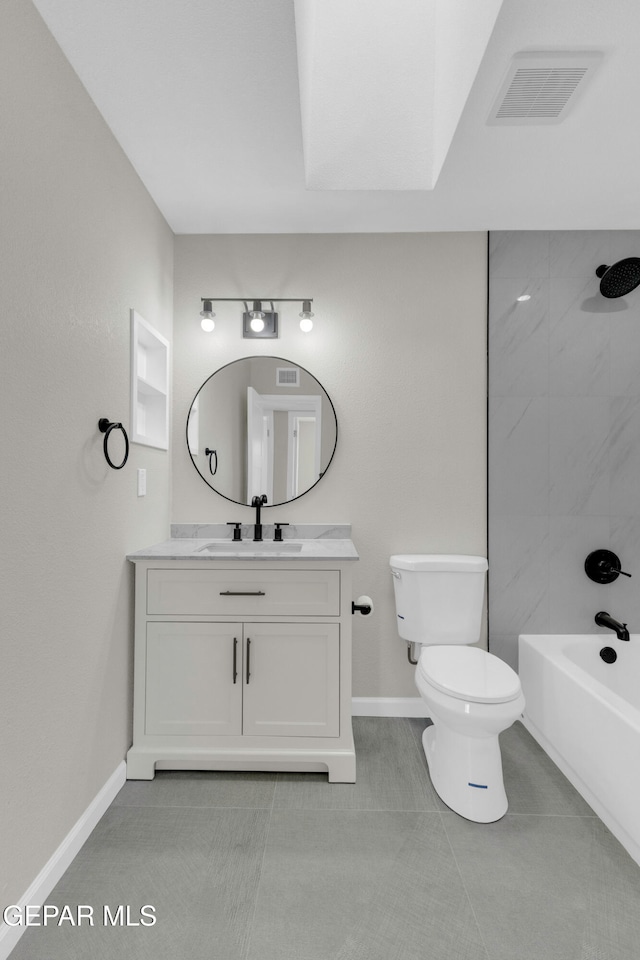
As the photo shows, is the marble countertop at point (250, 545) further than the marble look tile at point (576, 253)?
No

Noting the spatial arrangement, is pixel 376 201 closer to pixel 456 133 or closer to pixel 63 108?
pixel 456 133

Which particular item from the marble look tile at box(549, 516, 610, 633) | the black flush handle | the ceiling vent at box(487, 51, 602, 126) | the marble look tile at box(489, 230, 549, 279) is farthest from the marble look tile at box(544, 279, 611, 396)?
the ceiling vent at box(487, 51, 602, 126)

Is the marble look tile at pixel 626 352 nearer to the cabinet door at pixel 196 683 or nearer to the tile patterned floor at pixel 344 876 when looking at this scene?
the tile patterned floor at pixel 344 876

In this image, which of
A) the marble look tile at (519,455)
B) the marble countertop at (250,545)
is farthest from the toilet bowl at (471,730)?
the marble look tile at (519,455)

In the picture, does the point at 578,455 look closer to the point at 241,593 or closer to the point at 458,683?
the point at 458,683

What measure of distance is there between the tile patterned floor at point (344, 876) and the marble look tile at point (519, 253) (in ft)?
7.58

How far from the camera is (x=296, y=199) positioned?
7.45ft

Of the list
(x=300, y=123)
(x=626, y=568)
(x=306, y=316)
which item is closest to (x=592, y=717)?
(x=626, y=568)

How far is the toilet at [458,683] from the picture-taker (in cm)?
→ 174

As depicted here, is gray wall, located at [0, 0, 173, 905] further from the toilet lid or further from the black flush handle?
the black flush handle

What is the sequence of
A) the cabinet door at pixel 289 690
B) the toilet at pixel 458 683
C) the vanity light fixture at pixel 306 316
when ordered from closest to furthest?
the toilet at pixel 458 683
the cabinet door at pixel 289 690
the vanity light fixture at pixel 306 316

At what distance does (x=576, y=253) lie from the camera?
2.54 meters

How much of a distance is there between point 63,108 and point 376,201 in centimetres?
128

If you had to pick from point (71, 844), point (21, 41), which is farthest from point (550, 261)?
point (71, 844)
